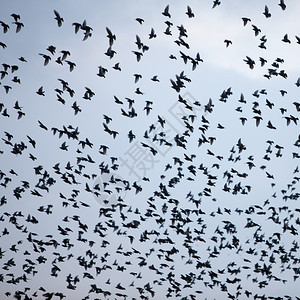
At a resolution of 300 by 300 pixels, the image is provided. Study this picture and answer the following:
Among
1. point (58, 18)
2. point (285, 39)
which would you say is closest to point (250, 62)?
point (285, 39)

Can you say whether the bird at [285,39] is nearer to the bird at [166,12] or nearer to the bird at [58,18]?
the bird at [166,12]

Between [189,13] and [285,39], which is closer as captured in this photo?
[189,13]

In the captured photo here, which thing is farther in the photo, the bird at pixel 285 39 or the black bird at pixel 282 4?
the bird at pixel 285 39

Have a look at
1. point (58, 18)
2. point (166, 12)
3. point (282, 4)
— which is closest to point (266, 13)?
point (282, 4)

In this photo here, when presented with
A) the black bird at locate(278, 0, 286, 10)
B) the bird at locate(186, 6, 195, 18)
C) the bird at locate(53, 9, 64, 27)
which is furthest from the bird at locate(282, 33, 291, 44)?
the bird at locate(53, 9, 64, 27)

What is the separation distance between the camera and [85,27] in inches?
1153

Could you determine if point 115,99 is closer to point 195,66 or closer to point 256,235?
point 195,66

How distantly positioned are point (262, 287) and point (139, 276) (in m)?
13.0

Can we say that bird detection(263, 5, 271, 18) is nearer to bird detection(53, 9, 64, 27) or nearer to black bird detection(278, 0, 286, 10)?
black bird detection(278, 0, 286, 10)

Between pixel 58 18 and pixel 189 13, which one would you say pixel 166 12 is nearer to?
pixel 189 13

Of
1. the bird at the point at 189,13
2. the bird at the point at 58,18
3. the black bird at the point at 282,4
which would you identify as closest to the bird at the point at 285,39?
the black bird at the point at 282,4

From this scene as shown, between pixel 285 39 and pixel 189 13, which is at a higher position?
pixel 189 13

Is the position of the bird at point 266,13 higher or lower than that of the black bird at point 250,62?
higher

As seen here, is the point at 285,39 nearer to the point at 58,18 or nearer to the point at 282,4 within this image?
the point at 282,4
